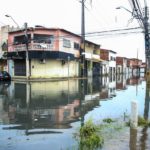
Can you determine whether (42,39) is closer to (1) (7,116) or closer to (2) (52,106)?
(2) (52,106)

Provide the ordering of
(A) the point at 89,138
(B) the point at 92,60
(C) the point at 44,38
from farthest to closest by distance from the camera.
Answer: (B) the point at 92,60
(C) the point at 44,38
(A) the point at 89,138

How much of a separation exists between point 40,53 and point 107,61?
126ft

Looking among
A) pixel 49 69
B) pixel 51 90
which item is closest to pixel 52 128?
pixel 51 90

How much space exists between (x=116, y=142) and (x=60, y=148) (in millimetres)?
1570

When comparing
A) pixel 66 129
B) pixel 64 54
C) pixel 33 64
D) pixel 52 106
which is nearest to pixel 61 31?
pixel 64 54

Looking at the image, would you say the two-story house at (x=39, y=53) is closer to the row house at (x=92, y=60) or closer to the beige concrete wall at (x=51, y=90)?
the row house at (x=92, y=60)

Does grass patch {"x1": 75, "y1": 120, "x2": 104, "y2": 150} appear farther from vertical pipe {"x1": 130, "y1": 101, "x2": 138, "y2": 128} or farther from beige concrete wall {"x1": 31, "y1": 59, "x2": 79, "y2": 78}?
beige concrete wall {"x1": 31, "y1": 59, "x2": 79, "y2": 78}

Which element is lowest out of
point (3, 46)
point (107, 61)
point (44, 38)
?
point (107, 61)

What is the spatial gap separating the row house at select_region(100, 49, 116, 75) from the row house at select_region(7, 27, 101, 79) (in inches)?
1050

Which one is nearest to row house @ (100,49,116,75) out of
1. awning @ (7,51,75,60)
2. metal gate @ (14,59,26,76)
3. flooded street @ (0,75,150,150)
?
awning @ (7,51,75,60)

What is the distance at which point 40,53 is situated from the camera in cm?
4500

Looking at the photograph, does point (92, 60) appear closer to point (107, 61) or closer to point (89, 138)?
point (107, 61)

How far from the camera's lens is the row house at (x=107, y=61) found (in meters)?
78.6

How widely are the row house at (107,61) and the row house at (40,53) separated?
26682 mm
